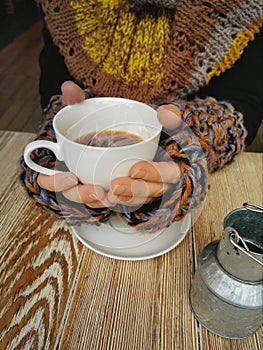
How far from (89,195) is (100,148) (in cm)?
6

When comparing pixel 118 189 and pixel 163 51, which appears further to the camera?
pixel 163 51

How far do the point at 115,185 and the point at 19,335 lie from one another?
0.51ft

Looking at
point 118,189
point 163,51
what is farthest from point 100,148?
point 163,51

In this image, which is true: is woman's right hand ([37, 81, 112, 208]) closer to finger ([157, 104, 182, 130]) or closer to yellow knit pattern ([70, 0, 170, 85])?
finger ([157, 104, 182, 130])

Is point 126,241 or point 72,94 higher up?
point 72,94

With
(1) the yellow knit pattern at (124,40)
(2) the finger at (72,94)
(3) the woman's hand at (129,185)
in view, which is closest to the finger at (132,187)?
(3) the woman's hand at (129,185)

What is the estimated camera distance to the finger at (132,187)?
0.31m

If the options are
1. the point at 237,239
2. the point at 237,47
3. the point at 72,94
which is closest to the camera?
the point at 237,239

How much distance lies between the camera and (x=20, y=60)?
1.89 meters

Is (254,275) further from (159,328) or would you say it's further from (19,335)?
(19,335)

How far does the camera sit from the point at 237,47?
47 centimetres

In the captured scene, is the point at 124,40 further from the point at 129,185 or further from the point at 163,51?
the point at 129,185

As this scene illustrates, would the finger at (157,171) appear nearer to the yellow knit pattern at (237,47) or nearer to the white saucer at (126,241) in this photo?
the white saucer at (126,241)

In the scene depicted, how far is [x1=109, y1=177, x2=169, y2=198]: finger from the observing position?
12.1 inches
